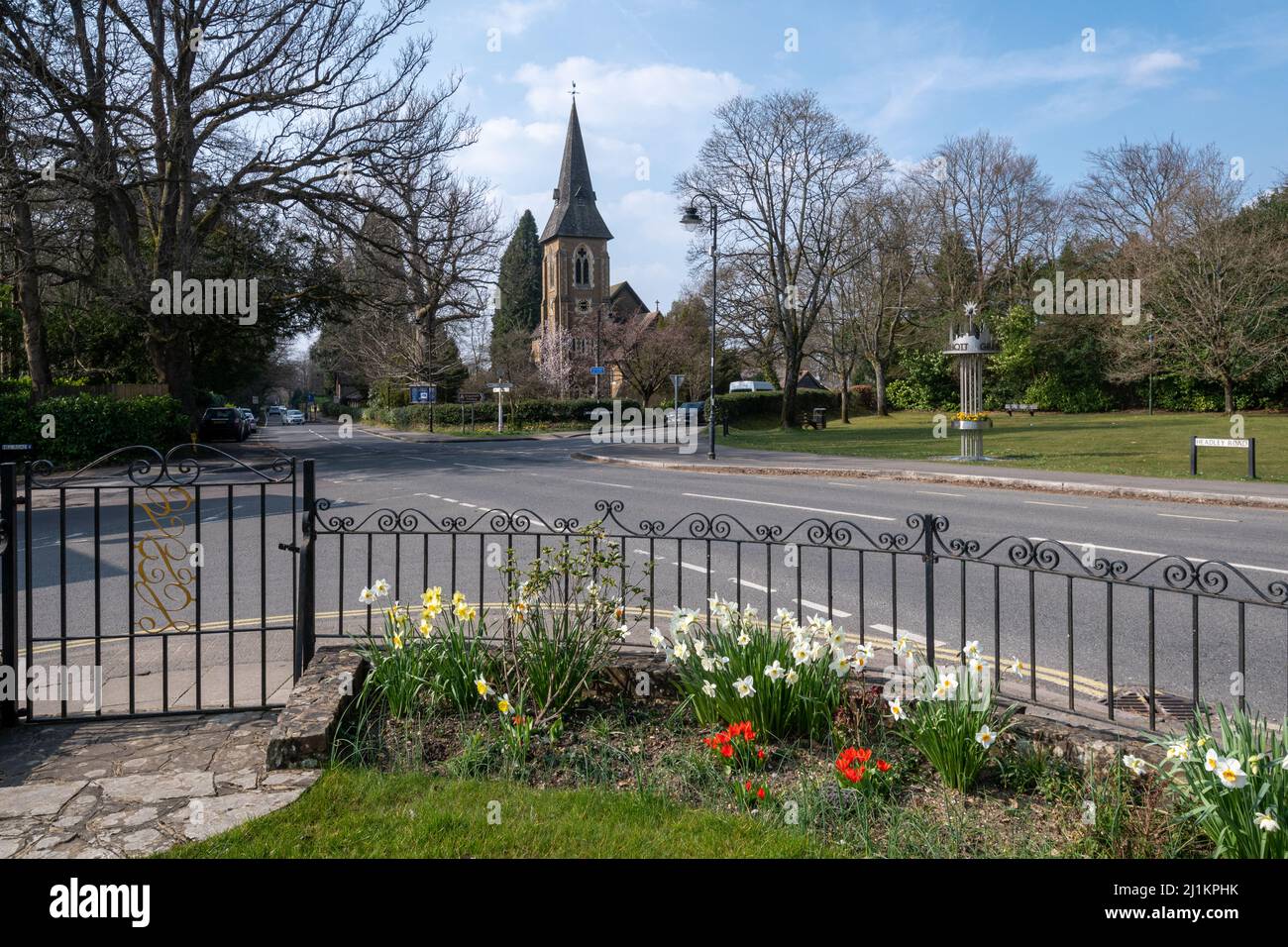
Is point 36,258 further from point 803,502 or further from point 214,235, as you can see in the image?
point 803,502

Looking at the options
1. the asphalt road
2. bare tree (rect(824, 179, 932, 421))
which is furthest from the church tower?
the asphalt road

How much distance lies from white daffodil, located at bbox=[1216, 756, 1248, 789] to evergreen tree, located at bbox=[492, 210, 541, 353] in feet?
247

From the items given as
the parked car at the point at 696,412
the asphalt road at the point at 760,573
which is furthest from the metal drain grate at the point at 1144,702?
the parked car at the point at 696,412

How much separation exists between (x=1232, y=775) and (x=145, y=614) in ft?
26.2

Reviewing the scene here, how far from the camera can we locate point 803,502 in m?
15.5

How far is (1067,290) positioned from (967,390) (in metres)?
27.7

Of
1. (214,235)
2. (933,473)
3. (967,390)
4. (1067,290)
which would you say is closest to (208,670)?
(933,473)

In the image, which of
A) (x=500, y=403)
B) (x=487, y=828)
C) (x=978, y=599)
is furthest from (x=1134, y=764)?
(x=500, y=403)

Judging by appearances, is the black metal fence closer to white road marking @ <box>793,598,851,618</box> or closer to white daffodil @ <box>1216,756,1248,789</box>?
white road marking @ <box>793,598,851,618</box>

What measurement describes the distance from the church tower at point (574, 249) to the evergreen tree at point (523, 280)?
8.21 ft

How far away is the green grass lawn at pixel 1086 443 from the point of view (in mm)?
20828

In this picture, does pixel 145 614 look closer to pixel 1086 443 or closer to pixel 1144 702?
pixel 1144 702

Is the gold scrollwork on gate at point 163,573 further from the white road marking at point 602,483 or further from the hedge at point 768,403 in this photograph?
the hedge at point 768,403

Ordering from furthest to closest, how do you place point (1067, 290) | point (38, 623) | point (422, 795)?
1. point (1067, 290)
2. point (38, 623)
3. point (422, 795)
